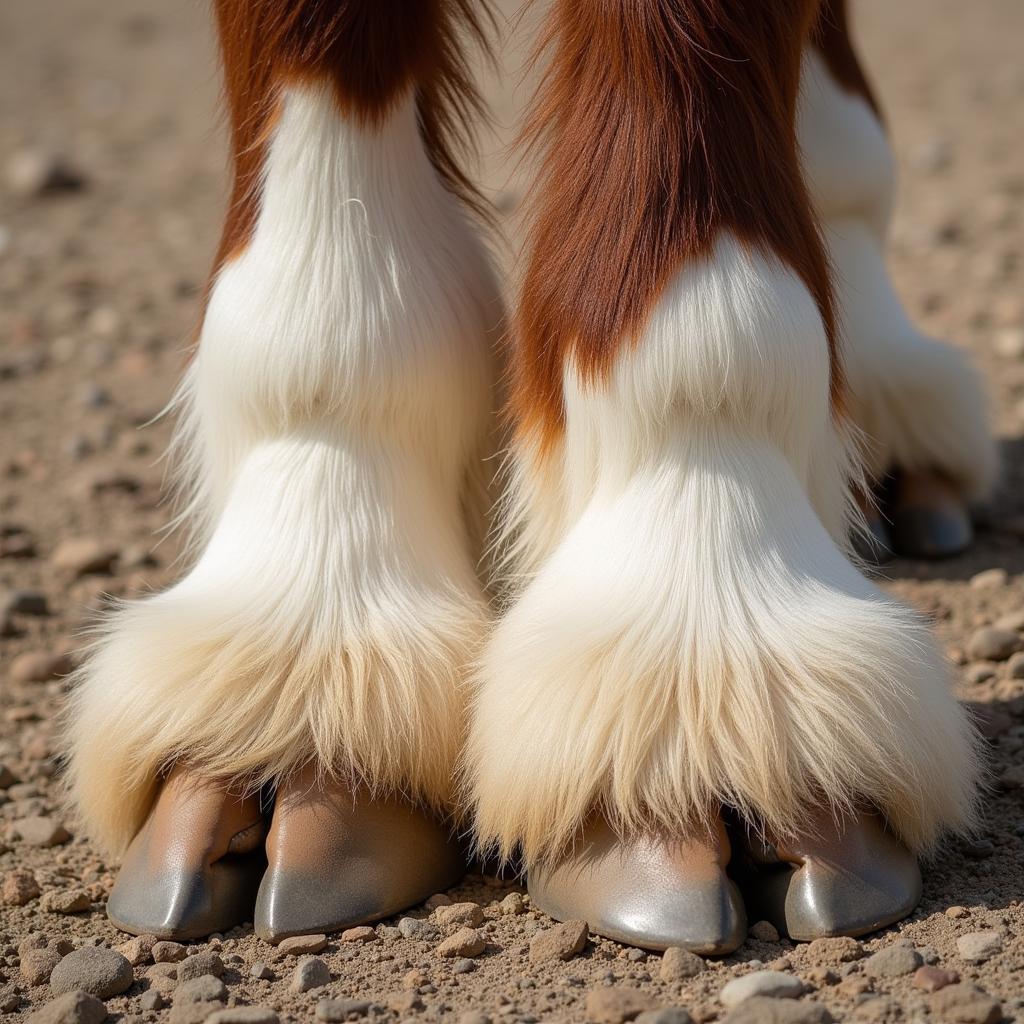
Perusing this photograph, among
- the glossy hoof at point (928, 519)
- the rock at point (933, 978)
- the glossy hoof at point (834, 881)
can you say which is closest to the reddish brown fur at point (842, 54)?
the glossy hoof at point (928, 519)

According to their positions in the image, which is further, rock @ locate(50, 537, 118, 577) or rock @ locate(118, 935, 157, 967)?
rock @ locate(50, 537, 118, 577)

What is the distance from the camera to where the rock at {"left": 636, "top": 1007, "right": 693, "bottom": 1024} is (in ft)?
2.90

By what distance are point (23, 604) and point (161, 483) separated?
1.26 ft

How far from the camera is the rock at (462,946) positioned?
1011 millimetres

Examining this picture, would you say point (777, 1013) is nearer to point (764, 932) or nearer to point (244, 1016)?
point (764, 932)

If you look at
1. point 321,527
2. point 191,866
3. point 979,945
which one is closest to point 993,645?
point 979,945

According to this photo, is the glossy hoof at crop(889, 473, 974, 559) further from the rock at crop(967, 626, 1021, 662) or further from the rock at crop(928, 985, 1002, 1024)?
the rock at crop(928, 985, 1002, 1024)

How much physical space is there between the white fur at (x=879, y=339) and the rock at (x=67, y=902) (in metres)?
0.97

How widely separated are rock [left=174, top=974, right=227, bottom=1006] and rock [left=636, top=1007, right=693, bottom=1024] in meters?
0.30

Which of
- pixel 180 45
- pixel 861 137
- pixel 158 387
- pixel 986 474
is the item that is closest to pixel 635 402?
pixel 861 137

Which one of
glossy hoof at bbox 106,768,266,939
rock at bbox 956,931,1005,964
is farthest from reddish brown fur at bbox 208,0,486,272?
rock at bbox 956,931,1005,964

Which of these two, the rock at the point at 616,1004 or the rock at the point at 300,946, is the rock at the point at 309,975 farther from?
the rock at the point at 616,1004

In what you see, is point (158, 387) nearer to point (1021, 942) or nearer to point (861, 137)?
point (861, 137)

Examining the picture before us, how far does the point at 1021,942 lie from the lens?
97 cm
